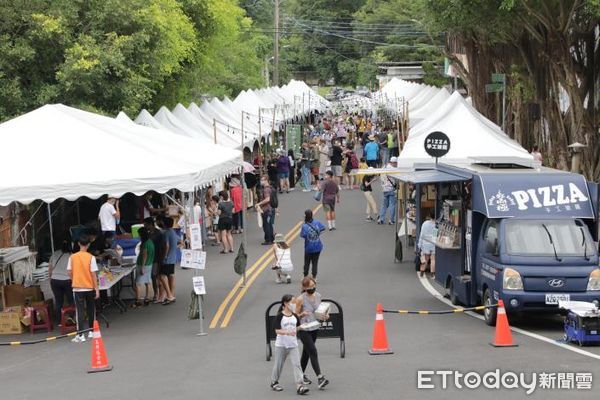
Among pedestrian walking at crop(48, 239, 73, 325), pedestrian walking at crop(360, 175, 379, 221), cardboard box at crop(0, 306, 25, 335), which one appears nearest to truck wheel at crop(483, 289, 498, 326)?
pedestrian walking at crop(48, 239, 73, 325)

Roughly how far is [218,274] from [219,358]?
885 centimetres

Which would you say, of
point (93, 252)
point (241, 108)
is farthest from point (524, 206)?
point (241, 108)

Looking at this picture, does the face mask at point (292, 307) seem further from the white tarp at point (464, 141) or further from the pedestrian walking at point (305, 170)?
the pedestrian walking at point (305, 170)

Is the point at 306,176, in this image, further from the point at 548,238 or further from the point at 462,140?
the point at 548,238

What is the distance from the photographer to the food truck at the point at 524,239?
16484 mm

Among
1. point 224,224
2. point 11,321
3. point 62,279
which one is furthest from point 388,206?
point 11,321

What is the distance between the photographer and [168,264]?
2052 centimetres

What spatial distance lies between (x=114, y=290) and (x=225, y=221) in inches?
250

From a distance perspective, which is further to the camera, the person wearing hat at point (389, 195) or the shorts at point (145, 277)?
the person wearing hat at point (389, 195)

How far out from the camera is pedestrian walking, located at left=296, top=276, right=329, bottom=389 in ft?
42.6

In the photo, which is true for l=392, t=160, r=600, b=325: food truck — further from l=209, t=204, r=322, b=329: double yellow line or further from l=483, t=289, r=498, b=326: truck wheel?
l=209, t=204, r=322, b=329: double yellow line

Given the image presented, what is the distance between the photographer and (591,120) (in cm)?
3025

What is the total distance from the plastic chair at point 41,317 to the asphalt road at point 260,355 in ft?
1.01

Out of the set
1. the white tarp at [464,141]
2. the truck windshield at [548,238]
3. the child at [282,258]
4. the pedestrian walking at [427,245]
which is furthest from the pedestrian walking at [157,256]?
the white tarp at [464,141]
